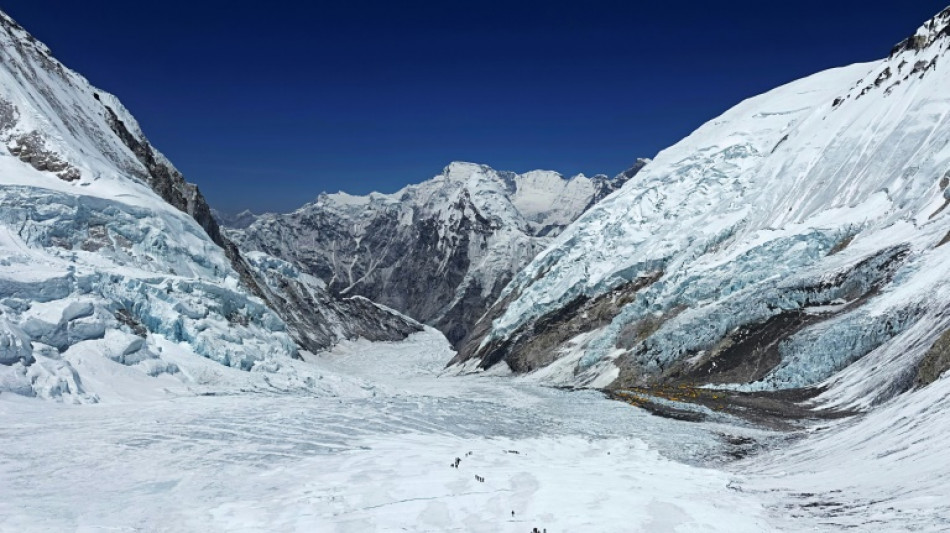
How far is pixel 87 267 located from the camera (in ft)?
187

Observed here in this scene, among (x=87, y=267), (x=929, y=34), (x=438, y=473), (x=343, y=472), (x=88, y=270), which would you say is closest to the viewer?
(x=438, y=473)

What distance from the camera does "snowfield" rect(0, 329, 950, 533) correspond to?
1633 cm

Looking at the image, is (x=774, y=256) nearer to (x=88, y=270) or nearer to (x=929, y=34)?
(x=929, y=34)

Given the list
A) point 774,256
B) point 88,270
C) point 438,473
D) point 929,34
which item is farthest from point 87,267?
point 929,34

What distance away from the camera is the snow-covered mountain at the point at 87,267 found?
4101 cm

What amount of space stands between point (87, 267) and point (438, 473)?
47.4m

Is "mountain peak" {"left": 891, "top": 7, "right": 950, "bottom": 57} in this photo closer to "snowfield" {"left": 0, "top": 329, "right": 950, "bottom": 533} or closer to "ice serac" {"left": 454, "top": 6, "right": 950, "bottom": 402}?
"ice serac" {"left": 454, "top": 6, "right": 950, "bottom": 402}

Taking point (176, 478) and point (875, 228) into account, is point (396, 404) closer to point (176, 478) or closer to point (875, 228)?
point (176, 478)

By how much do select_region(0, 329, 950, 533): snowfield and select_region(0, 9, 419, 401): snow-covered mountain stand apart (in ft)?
29.6

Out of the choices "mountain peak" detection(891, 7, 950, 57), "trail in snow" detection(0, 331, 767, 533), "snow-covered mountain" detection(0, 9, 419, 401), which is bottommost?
"trail in snow" detection(0, 331, 767, 533)

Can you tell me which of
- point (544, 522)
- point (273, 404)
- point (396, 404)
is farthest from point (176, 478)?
point (396, 404)

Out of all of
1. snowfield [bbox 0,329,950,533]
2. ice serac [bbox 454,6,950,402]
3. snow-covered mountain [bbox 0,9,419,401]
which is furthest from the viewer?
ice serac [bbox 454,6,950,402]

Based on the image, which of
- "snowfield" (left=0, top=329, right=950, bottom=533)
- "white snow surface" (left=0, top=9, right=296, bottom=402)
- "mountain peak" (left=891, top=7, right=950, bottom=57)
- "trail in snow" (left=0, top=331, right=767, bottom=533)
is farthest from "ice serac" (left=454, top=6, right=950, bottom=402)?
"white snow surface" (left=0, top=9, right=296, bottom=402)

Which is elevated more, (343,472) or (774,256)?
(774,256)
